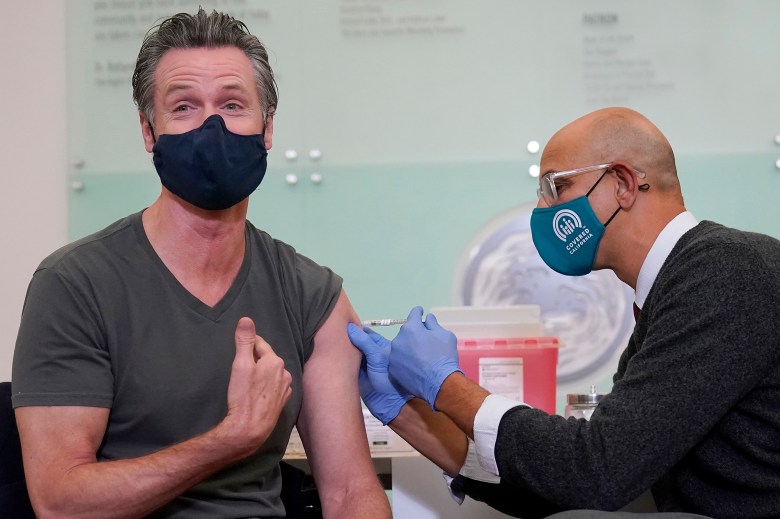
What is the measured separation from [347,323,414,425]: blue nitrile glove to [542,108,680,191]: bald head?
57 cm

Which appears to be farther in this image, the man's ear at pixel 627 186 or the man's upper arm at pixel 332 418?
the man's ear at pixel 627 186

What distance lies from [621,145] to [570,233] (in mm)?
217

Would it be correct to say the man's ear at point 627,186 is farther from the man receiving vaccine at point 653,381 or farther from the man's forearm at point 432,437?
the man's forearm at point 432,437

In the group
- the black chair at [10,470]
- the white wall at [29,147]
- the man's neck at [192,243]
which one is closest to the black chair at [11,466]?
the black chair at [10,470]

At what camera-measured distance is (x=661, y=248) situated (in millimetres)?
1882

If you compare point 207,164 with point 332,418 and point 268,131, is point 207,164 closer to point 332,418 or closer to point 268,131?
point 268,131

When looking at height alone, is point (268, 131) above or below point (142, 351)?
above

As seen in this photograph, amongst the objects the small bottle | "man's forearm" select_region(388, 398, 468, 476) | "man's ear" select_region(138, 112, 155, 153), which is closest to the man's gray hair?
"man's ear" select_region(138, 112, 155, 153)

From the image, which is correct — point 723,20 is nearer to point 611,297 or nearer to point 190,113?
point 611,297

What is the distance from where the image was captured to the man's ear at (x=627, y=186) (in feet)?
6.37

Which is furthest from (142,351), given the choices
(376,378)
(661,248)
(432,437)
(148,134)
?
(661,248)

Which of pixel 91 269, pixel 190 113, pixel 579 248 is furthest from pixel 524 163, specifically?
pixel 91 269

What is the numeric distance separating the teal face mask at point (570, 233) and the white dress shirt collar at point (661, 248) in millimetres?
116

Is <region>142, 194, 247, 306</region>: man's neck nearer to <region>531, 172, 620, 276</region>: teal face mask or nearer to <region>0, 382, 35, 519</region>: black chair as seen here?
<region>0, 382, 35, 519</region>: black chair
